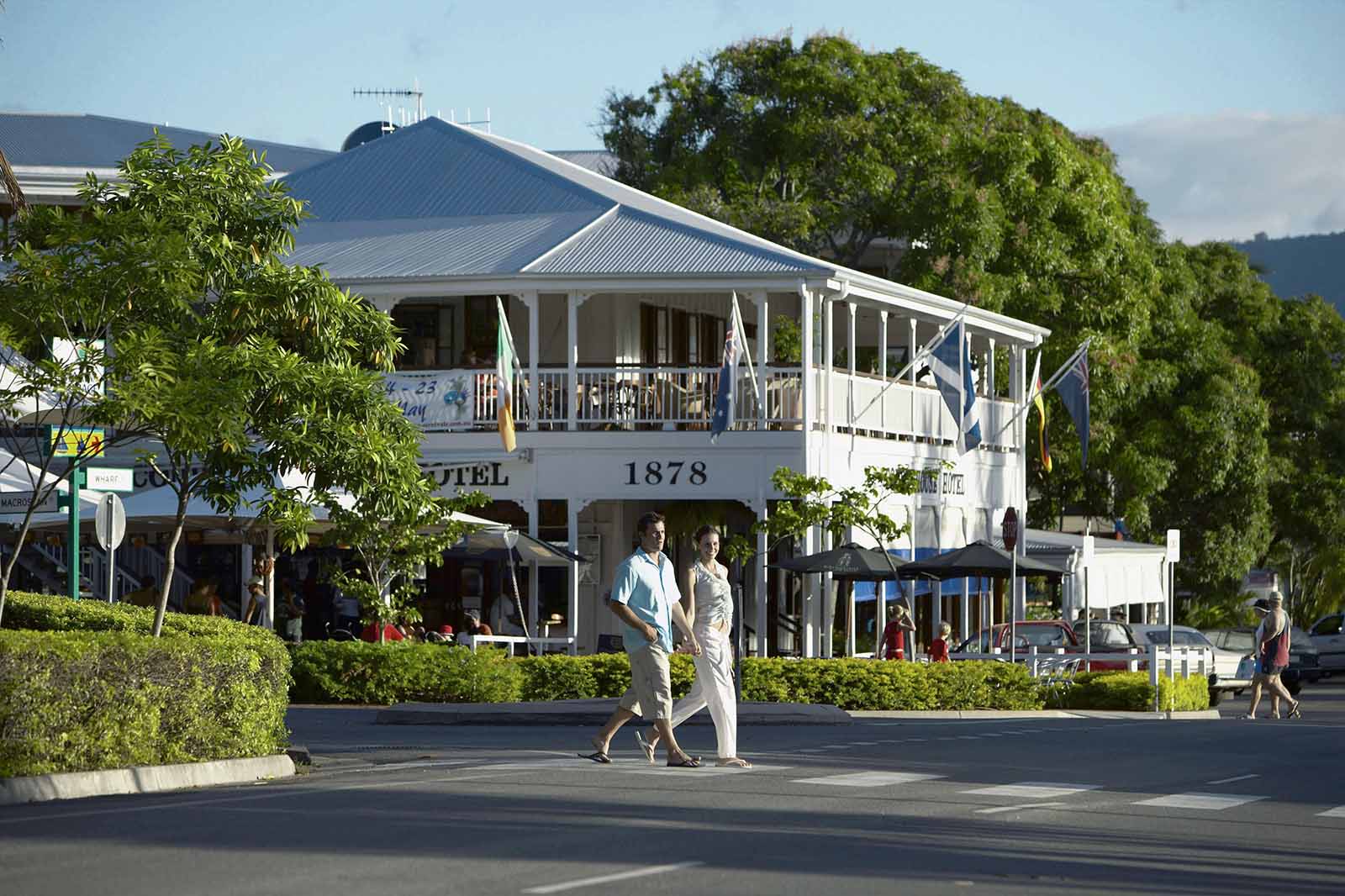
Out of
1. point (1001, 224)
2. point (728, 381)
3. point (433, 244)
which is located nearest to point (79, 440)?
point (728, 381)

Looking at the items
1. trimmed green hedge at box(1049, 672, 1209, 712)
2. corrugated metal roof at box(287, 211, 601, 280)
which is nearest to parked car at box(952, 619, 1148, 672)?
trimmed green hedge at box(1049, 672, 1209, 712)

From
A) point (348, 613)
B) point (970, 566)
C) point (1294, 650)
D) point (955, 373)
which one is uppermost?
point (955, 373)

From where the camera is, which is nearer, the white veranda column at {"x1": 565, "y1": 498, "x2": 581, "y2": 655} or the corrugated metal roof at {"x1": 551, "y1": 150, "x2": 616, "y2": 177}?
the white veranda column at {"x1": 565, "y1": 498, "x2": 581, "y2": 655}

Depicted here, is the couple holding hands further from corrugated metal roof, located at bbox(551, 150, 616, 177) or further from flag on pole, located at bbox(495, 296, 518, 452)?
corrugated metal roof, located at bbox(551, 150, 616, 177)

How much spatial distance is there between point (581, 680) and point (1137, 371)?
78.2ft

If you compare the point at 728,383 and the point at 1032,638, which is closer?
the point at 728,383

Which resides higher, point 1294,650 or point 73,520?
point 73,520

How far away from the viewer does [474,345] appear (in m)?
35.5

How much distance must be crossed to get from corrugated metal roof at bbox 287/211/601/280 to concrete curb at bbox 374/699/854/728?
35.3ft

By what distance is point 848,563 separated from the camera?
28812 mm

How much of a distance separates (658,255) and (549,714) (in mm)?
11618

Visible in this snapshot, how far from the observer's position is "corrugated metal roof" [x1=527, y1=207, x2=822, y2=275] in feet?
103

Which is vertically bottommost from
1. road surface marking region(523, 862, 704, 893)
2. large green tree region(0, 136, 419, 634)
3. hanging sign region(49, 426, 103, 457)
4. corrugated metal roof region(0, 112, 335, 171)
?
road surface marking region(523, 862, 704, 893)

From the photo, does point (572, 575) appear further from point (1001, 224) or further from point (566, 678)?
point (1001, 224)
